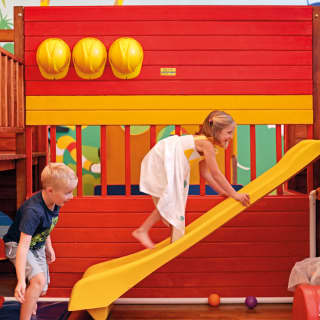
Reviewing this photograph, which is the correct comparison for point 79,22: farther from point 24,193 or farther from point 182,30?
point 24,193

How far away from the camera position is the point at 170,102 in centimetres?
290

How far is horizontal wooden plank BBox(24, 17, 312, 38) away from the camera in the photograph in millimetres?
2879

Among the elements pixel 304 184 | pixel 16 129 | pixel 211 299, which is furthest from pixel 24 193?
pixel 304 184

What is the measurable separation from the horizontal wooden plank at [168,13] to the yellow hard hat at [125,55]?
191mm

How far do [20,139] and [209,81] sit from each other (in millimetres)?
1176

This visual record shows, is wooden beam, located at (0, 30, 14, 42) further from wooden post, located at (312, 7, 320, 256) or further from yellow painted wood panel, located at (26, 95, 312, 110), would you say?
wooden post, located at (312, 7, 320, 256)

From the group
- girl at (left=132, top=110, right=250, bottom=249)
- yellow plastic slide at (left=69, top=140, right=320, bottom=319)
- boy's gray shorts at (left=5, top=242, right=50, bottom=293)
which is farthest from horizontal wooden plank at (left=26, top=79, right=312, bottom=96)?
boy's gray shorts at (left=5, top=242, right=50, bottom=293)

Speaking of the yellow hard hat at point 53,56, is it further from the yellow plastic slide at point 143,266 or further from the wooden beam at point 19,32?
the yellow plastic slide at point 143,266

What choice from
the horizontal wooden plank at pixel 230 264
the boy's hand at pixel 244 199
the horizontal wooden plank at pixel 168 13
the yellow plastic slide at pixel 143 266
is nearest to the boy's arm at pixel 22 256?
the yellow plastic slide at pixel 143 266

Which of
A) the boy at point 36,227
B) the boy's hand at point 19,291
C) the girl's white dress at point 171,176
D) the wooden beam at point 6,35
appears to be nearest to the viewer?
the boy's hand at point 19,291

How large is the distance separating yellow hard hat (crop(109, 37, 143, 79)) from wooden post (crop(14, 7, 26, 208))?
21.8 inches

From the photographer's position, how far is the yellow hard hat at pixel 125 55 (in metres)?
2.74

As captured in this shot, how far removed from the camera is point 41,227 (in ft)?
6.86

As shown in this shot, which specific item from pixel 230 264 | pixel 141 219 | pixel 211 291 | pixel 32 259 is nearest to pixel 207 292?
pixel 211 291
